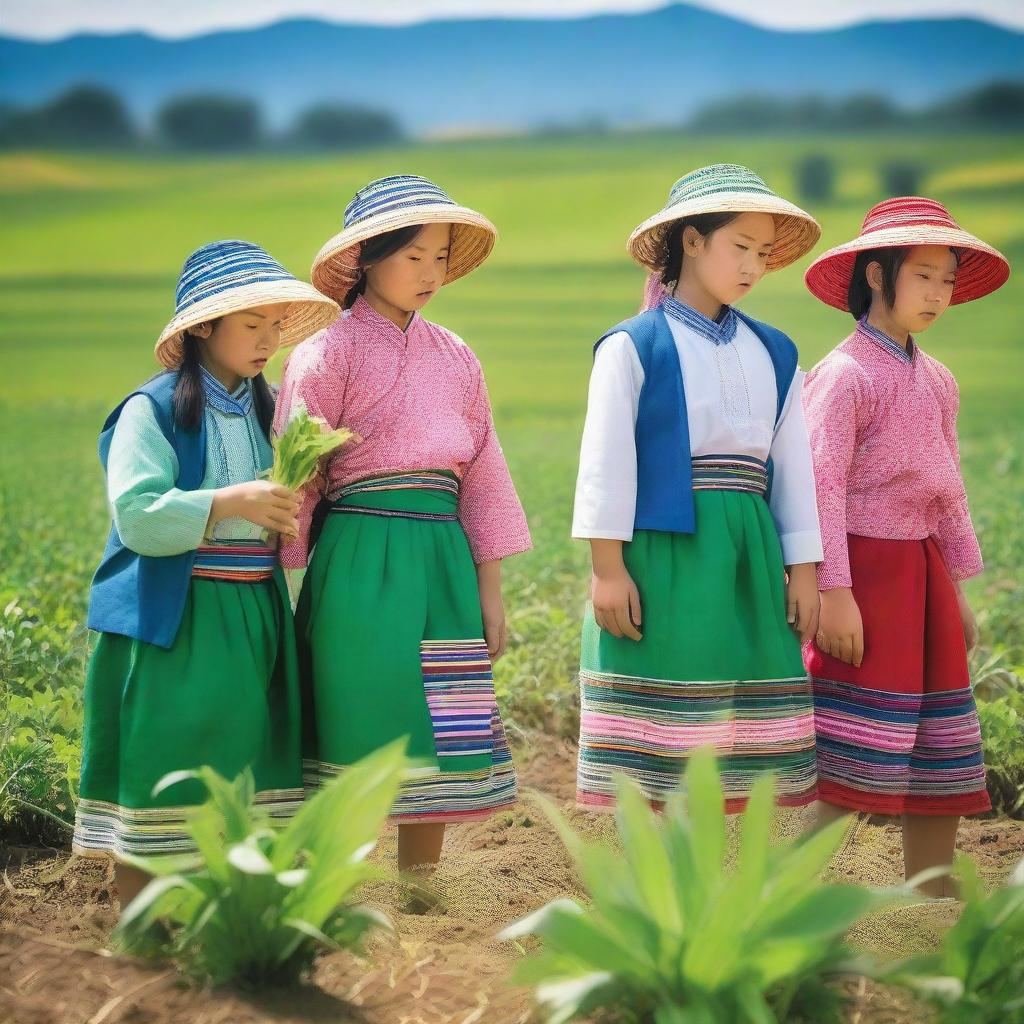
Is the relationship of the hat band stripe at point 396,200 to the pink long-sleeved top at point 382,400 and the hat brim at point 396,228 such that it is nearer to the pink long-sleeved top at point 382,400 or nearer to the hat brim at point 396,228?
the hat brim at point 396,228

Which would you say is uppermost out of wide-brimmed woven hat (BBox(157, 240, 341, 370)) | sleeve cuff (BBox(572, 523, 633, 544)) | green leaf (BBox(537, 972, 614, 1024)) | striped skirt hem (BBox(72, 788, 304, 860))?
wide-brimmed woven hat (BBox(157, 240, 341, 370))

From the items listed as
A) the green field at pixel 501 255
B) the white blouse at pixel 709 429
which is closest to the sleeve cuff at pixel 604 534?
the white blouse at pixel 709 429

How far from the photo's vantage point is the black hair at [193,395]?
9.09 ft

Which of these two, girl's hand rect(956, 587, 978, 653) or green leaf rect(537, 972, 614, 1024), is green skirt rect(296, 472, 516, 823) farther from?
girl's hand rect(956, 587, 978, 653)

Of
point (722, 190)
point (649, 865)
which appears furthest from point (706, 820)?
point (722, 190)

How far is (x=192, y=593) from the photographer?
2764mm

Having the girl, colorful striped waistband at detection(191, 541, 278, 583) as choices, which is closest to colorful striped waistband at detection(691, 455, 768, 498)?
the girl

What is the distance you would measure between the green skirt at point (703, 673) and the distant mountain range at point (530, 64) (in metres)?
12.6

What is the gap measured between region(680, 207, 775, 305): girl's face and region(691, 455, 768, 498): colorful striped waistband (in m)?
0.35

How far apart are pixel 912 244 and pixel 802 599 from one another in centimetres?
86

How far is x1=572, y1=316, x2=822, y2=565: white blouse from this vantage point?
9.21ft

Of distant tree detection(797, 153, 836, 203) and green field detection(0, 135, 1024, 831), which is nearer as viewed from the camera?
green field detection(0, 135, 1024, 831)

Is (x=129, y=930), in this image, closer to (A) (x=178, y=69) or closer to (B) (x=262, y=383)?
(B) (x=262, y=383)

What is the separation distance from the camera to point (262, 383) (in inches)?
118
